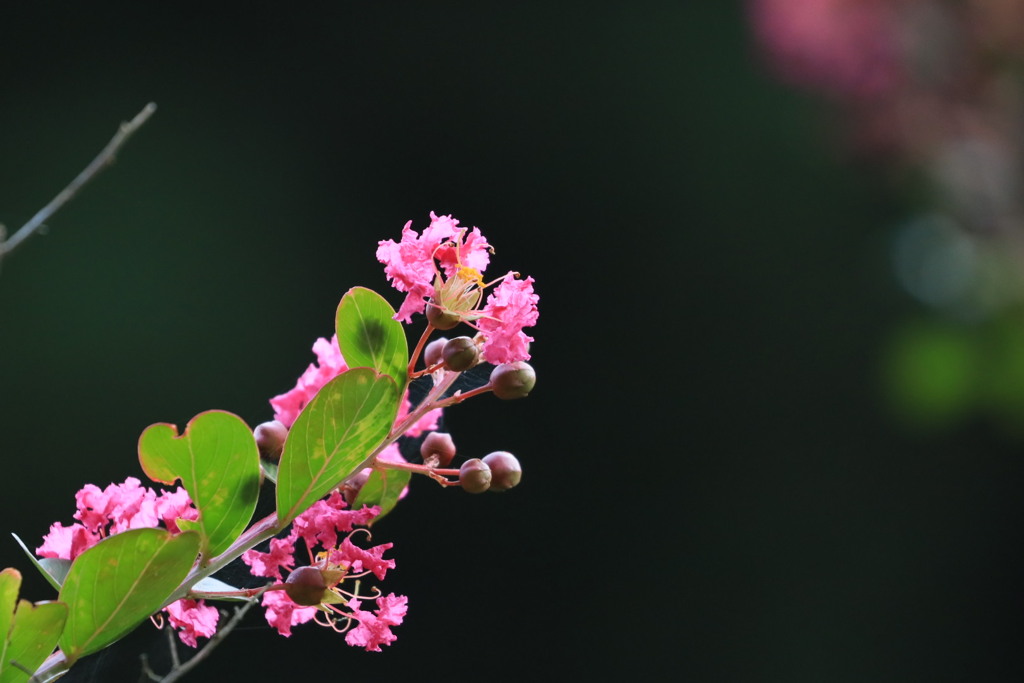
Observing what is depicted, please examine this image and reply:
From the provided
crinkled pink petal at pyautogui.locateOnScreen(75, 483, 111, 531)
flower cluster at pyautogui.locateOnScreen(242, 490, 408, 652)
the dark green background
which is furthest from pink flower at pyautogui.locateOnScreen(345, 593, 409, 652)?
the dark green background

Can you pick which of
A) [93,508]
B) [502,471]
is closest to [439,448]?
[502,471]

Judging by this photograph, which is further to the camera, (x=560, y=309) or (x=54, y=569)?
(x=560, y=309)

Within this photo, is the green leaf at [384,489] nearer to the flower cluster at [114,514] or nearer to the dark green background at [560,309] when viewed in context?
the flower cluster at [114,514]

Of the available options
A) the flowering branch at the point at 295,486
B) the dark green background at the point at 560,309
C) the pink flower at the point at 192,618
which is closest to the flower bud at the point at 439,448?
the flowering branch at the point at 295,486

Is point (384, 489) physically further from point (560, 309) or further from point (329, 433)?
point (560, 309)

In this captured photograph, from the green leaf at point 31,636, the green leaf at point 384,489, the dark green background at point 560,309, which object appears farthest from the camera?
the dark green background at point 560,309

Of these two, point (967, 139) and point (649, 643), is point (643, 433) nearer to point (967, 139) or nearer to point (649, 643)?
point (649, 643)

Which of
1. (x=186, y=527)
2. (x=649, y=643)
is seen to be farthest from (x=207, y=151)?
(x=186, y=527)
